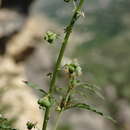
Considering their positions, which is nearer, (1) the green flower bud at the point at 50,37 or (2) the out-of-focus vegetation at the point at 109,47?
(1) the green flower bud at the point at 50,37

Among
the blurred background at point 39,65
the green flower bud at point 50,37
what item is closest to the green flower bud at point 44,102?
the green flower bud at point 50,37

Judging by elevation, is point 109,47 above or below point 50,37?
above

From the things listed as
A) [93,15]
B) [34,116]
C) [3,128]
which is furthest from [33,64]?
[93,15]

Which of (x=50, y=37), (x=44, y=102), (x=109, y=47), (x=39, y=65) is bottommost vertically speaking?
(x=44, y=102)

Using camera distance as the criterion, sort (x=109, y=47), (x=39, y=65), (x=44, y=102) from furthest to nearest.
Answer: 1. (x=109, y=47)
2. (x=39, y=65)
3. (x=44, y=102)

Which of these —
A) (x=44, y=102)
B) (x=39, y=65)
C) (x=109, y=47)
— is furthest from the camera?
(x=109, y=47)

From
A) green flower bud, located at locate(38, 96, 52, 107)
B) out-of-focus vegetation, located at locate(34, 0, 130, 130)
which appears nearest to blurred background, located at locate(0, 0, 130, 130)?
out-of-focus vegetation, located at locate(34, 0, 130, 130)

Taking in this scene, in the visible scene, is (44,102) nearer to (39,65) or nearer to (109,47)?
(39,65)

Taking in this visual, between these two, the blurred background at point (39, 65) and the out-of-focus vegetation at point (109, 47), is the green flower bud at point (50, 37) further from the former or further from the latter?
the out-of-focus vegetation at point (109, 47)

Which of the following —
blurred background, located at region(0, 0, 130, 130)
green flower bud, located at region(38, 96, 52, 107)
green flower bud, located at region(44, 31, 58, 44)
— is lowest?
green flower bud, located at region(38, 96, 52, 107)

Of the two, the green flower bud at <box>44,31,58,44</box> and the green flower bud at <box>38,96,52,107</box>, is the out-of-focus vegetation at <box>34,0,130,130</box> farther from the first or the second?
the green flower bud at <box>38,96,52,107</box>

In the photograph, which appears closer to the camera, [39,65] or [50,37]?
[50,37]

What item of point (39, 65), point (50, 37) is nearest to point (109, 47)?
point (39, 65)
